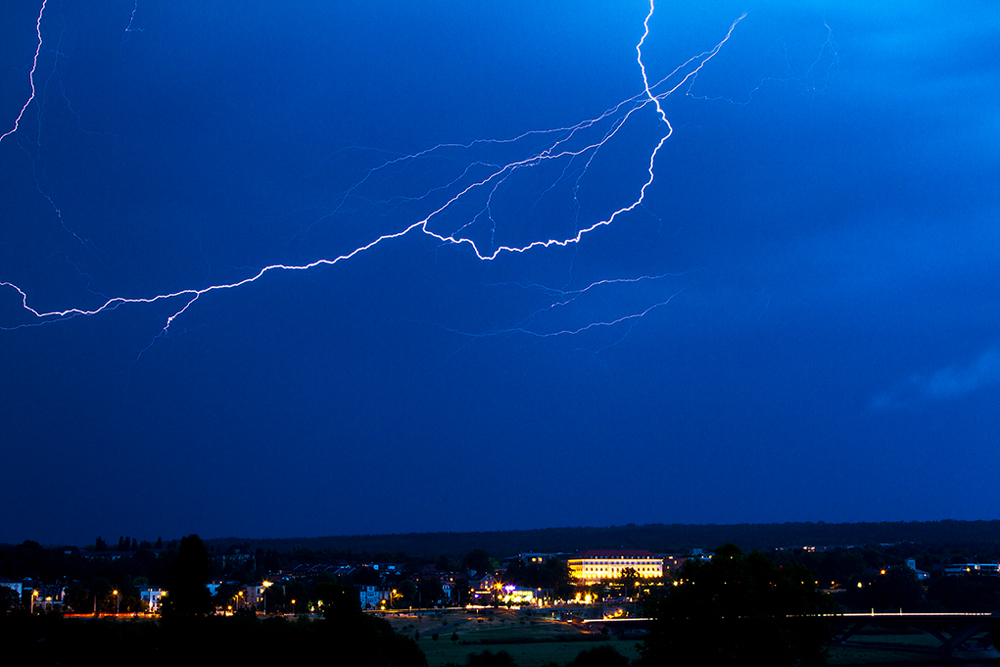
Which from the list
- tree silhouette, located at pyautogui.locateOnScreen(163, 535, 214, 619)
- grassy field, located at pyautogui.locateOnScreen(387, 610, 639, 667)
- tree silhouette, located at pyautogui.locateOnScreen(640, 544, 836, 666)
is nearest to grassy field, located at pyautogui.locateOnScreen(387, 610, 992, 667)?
grassy field, located at pyautogui.locateOnScreen(387, 610, 639, 667)

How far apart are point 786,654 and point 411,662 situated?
12.2 metres

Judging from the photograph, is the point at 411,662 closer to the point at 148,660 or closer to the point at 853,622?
the point at 148,660

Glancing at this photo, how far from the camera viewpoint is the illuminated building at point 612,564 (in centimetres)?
12556

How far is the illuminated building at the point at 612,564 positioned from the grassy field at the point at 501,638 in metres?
55.9

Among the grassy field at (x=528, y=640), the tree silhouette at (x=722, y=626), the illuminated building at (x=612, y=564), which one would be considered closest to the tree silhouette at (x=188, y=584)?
the grassy field at (x=528, y=640)

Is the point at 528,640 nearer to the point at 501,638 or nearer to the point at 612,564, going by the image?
the point at 501,638

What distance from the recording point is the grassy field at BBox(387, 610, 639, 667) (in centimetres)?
4238

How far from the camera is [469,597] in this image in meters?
92.9

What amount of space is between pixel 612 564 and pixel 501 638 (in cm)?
7935

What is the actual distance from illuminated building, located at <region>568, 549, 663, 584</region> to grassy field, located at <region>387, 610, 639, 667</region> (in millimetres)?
55915

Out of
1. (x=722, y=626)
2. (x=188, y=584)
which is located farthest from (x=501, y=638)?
(x=188, y=584)

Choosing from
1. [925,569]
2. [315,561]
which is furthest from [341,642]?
[315,561]

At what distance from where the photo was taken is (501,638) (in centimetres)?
5244

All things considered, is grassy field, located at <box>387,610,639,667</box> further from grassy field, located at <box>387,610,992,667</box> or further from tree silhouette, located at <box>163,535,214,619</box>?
tree silhouette, located at <box>163,535,214,619</box>
